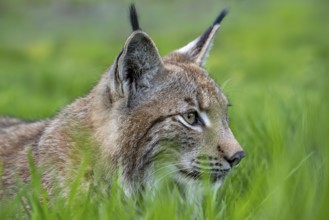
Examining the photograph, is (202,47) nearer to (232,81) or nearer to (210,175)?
(210,175)

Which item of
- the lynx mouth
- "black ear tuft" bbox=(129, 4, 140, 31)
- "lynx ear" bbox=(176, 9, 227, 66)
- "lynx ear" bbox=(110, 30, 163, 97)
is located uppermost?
"black ear tuft" bbox=(129, 4, 140, 31)

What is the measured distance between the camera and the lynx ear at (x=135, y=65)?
187 inches

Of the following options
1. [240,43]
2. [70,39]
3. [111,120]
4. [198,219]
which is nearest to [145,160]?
[111,120]

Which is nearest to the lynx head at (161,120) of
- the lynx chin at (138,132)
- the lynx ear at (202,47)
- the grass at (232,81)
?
the lynx chin at (138,132)

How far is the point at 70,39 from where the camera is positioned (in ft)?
73.8

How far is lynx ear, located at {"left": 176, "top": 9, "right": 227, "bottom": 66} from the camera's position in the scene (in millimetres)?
5648

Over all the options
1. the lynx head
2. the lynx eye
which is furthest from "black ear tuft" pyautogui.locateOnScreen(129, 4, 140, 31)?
the lynx eye

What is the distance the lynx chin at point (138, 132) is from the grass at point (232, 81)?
0.21 meters

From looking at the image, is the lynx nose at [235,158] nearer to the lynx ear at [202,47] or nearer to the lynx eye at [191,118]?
the lynx eye at [191,118]

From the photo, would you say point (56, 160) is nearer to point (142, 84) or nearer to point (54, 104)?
point (142, 84)

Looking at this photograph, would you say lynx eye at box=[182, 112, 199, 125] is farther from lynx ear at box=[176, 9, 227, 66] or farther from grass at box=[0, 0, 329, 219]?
lynx ear at box=[176, 9, 227, 66]

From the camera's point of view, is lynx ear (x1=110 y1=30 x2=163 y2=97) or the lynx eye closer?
lynx ear (x1=110 y1=30 x2=163 y2=97)

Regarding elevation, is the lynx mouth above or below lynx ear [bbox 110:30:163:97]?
below

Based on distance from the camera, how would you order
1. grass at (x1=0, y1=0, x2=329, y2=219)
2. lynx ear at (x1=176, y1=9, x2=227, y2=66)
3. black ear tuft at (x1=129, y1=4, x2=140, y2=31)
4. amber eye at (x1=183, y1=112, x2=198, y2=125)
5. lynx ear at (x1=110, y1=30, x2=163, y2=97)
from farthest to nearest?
lynx ear at (x1=176, y1=9, x2=227, y2=66), amber eye at (x1=183, y1=112, x2=198, y2=125), lynx ear at (x1=110, y1=30, x2=163, y2=97), black ear tuft at (x1=129, y1=4, x2=140, y2=31), grass at (x1=0, y1=0, x2=329, y2=219)
